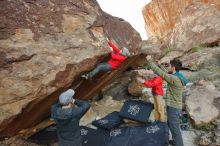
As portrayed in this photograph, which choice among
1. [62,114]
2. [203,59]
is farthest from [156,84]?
[203,59]

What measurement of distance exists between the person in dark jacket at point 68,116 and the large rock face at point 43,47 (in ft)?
3.31

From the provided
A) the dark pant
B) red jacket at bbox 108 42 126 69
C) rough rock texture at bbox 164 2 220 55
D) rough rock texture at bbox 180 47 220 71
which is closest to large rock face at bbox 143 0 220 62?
rough rock texture at bbox 164 2 220 55

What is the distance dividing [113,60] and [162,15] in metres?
13.1

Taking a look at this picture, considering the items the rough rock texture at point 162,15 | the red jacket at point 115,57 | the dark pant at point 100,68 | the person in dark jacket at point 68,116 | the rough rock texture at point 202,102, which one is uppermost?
the rough rock texture at point 162,15

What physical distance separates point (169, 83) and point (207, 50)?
678cm

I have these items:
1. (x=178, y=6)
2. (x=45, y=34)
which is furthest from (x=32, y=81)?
(x=178, y=6)

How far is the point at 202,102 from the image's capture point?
26.5 feet

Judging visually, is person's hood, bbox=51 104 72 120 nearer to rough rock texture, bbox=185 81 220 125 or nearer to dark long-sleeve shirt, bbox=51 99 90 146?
dark long-sleeve shirt, bbox=51 99 90 146

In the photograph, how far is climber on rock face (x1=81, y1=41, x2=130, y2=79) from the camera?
724cm

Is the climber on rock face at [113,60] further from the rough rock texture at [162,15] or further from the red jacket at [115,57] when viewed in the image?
the rough rock texture at [162,15]

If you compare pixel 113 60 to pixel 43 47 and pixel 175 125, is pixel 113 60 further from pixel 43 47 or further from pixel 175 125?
pixel 175 125

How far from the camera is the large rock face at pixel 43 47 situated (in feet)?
19.9

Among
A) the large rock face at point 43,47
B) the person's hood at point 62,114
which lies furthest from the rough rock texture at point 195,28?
the person's hood at point 62,114

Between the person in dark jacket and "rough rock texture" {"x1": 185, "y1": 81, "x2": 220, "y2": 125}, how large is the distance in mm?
3182
